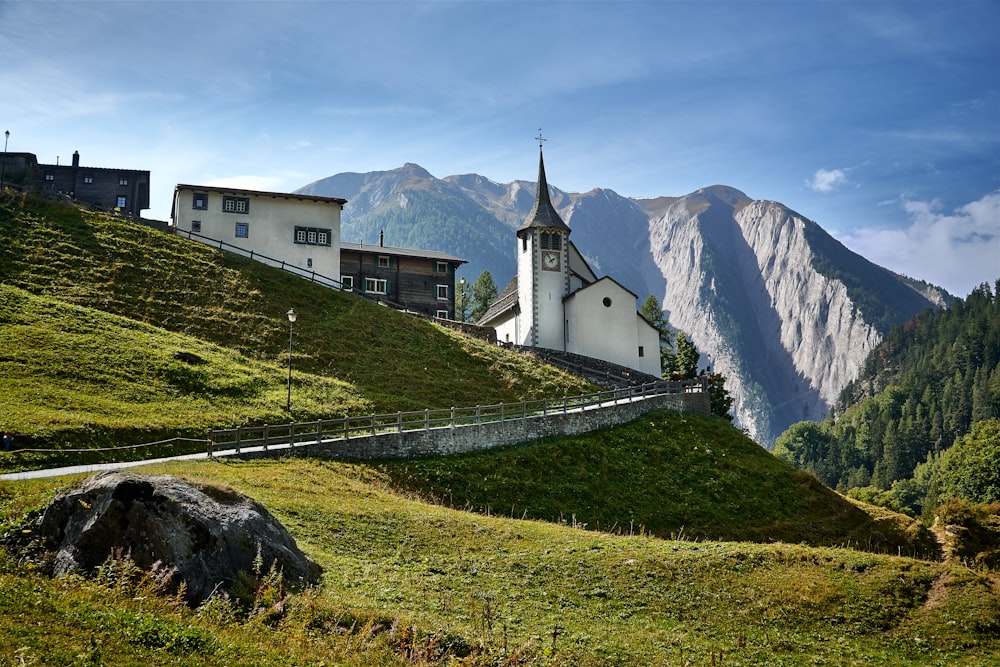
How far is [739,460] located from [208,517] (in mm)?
31905

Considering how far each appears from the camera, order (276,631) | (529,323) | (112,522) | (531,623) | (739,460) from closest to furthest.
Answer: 1. (276,631)
2. (112,522)
3. (531,623)
4. (739,460)
5. (529,323)

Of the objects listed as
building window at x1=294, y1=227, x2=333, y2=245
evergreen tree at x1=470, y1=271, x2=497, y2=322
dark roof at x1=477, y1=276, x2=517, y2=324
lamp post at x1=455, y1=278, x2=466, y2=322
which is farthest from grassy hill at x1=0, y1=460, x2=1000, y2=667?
lamp post at x1=455, y1=278, x2=466, y2=322

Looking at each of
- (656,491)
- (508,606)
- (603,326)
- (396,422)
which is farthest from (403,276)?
(508,606)

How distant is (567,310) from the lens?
65.9 metres

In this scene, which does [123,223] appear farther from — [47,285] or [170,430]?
[170,430]

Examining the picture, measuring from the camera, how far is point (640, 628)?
16.5m

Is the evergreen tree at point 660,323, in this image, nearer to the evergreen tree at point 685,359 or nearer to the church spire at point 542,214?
the evergreen tree at point 685,359

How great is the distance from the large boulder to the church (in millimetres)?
50321

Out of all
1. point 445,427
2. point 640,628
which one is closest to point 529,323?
point 445,427

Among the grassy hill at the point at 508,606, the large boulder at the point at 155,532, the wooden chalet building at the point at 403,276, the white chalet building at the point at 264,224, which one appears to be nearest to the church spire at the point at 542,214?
the wooden chalet building at the point at 403,276

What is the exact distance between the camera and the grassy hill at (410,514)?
1319cm

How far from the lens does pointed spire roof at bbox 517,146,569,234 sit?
6725 cm

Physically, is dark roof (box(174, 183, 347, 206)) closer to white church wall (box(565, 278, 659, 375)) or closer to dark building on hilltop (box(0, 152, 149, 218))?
dark building on hilltop (box(0, 152, 149, 218))

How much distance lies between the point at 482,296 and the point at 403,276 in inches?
1337
